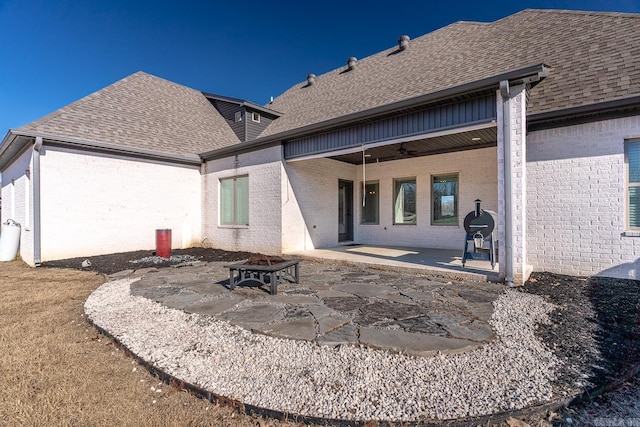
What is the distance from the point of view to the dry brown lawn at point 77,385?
2.04 m

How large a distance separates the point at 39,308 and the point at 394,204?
30.1 feet

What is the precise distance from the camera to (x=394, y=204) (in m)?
10.3

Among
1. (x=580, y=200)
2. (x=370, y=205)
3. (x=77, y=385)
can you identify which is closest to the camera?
(x=77, y=385)

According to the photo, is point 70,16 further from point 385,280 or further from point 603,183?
point 603,183

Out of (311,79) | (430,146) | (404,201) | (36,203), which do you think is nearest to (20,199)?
(36,203)

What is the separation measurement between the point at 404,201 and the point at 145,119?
9.73 metres

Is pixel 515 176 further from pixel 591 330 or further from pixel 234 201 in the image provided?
pixel 234 201

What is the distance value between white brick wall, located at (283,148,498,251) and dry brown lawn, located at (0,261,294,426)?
18.3ft

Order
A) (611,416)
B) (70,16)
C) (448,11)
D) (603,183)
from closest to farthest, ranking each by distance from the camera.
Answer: (611,416)
(603,183)
(70,16)
(448,11)

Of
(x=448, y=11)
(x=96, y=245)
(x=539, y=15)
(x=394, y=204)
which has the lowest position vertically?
(x=96, y=245)

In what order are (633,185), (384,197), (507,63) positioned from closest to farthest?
(633,185)
(507,63)
(384,197)

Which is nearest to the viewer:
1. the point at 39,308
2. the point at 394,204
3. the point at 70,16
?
the point at 39,308

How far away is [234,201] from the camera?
33.2 ft

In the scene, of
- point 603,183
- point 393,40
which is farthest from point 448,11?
point 603,183
